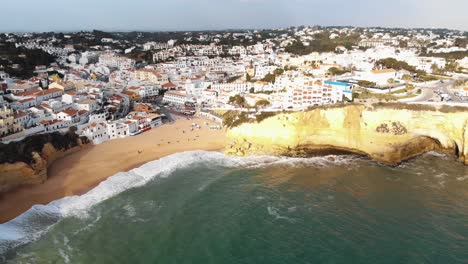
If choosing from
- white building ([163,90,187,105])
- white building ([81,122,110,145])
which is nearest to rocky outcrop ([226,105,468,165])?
white building ([81,122,110,145])

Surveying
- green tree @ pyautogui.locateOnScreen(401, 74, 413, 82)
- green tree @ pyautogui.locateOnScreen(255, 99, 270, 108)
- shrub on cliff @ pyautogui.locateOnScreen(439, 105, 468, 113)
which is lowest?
green tree @ pyautogui.locateOnScreen(255, 99, 270, 108)

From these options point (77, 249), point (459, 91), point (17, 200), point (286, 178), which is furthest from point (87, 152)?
point (459, 91)

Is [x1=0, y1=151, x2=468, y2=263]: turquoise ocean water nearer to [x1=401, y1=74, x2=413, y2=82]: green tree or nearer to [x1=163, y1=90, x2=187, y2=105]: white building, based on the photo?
[x1=401, y1=74, x2=413, y2=82]: green tree

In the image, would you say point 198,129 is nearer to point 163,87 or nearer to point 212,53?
point 163,87

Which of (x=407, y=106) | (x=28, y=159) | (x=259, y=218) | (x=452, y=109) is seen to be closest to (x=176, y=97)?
(x=28, y=159)

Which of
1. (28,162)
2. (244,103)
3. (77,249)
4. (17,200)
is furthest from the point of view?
(244,103)
